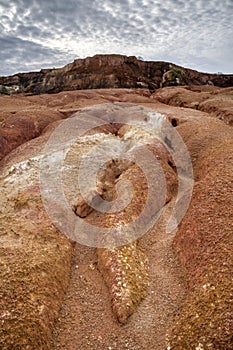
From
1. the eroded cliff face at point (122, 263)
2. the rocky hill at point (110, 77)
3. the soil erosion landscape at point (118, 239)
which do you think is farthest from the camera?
the rocky hill at point (110, 77)

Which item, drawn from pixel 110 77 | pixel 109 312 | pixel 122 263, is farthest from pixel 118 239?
pixel 110 77

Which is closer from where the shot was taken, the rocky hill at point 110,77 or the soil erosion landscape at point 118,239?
the soil erosion landscape at point 118,239

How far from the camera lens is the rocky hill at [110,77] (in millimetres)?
98000

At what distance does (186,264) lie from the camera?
14273mm

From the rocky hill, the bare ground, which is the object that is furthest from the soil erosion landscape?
the rocky hill

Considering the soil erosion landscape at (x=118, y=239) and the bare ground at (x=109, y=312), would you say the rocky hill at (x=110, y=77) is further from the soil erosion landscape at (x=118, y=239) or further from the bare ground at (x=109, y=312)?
the bare ground at (x=109, y=312)

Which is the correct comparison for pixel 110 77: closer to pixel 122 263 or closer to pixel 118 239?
pixel 118 239

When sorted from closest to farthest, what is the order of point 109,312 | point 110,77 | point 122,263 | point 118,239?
point 109,312
point 122,263
point 118,239
point 110,77

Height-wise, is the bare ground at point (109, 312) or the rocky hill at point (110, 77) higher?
the rocky hill at point (110, 77)

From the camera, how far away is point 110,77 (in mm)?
98188

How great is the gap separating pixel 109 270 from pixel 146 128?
730 inches

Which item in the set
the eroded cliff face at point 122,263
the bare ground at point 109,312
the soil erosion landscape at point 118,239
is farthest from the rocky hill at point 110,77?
the bare ground at point 109,312

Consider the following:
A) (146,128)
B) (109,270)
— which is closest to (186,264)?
(109,270)

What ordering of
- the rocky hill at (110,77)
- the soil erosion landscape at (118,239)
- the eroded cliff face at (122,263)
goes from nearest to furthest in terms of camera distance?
the eroded cliff face at (122,263)
the soil erosion landscape at (118,239)
the rocky hill at (110,77)
